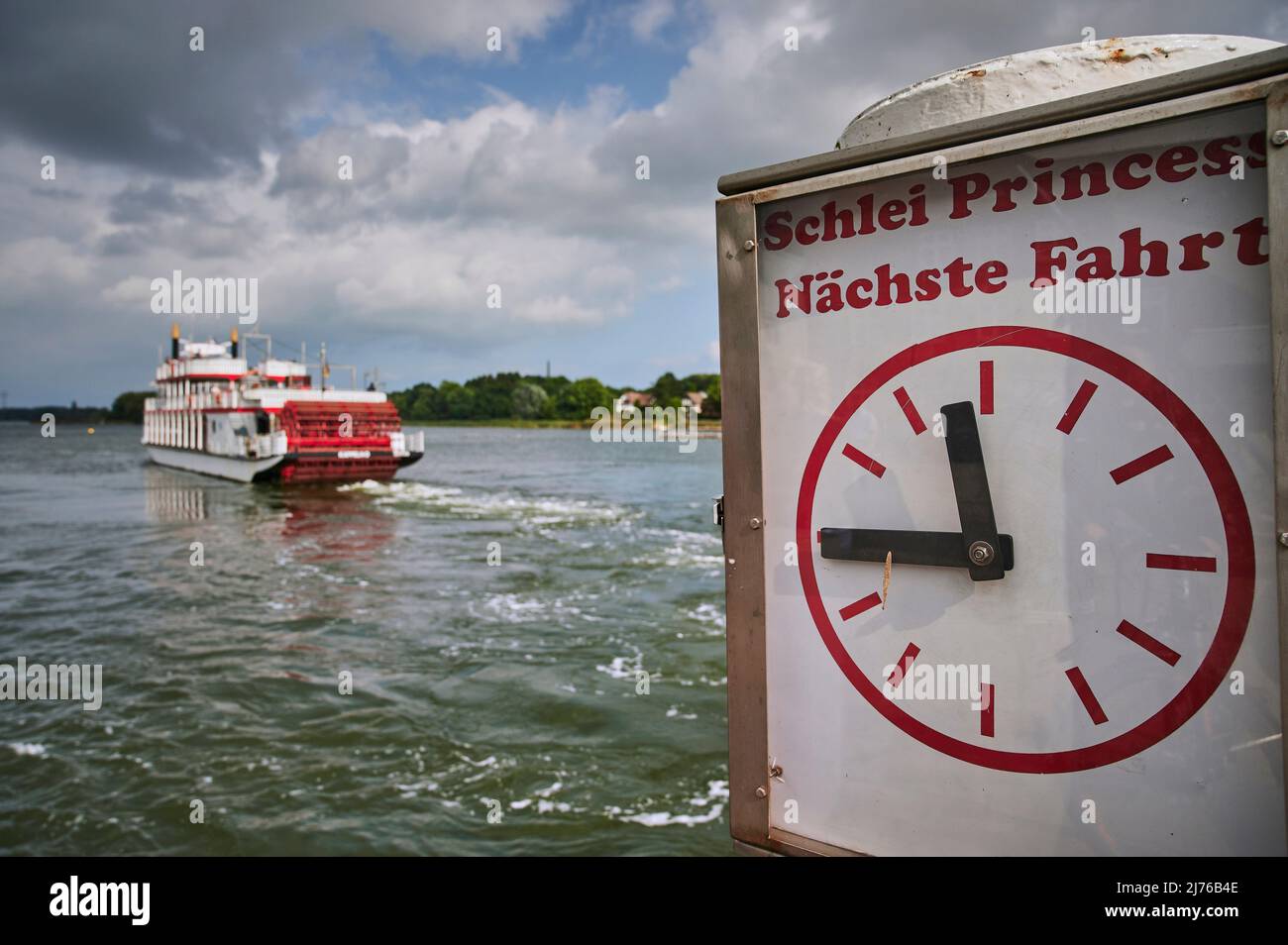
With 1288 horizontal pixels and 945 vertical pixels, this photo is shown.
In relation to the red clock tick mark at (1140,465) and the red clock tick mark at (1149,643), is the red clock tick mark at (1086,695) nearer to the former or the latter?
the red clock tick mark at (1149,643)

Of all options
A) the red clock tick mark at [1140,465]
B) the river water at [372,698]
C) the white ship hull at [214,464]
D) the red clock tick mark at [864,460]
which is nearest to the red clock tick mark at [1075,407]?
the red clock tick mark at [1140,465]

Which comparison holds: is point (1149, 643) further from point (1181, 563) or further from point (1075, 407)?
point (1075, 407)

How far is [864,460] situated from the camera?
200 cm

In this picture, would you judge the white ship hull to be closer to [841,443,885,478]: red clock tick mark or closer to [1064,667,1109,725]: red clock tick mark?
[841,443,885,478]: red clock tick mark

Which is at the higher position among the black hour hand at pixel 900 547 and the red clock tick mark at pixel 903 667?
the black hour hand at pixel 900 547

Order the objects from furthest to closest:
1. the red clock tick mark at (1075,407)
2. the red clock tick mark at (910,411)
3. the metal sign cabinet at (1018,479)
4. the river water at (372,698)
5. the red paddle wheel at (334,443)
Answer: the red paddle wheel at (334,443), the river water at (372,698), the red clock tick mark at (910,411), the red clock tick mark at (1075,407), the metal sign cabinet at (1018,479)

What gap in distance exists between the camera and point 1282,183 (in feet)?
4.82

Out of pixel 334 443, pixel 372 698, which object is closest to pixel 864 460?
pixel 372 698

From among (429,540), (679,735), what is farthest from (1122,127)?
(429,540)

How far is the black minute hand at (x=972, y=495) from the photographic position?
5.90ft

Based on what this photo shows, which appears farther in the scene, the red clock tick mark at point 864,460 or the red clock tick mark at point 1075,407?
the red clock tick mark at point 864,460

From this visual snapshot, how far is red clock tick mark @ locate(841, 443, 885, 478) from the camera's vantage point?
6.49 feet

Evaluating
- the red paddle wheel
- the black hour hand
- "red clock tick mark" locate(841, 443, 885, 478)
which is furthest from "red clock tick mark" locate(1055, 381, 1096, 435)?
the red paddle wheel
